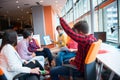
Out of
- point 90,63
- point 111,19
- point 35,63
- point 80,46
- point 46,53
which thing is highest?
point 111,19

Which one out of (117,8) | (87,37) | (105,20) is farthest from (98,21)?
(87,37)

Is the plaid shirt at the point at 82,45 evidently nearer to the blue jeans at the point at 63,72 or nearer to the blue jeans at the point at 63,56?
the blue jeans at the point at 63,72

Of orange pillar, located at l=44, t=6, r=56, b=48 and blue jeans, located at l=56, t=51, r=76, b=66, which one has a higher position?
orange pillar, located at l=44, t=6, r=56, b=48

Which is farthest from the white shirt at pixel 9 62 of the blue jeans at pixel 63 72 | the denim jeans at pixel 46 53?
the denim jeans at pixel 46 53

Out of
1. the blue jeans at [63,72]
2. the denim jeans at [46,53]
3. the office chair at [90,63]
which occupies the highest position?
the office chair at [90,63]

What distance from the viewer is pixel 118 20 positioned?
4.47 metres

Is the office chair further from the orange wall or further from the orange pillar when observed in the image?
the orange wall

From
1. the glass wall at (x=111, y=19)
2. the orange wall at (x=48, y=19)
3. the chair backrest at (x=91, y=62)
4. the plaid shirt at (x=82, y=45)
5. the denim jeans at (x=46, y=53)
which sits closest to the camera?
the chair backrest at (x=91, y=62)

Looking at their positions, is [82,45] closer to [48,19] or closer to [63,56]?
[63,56]

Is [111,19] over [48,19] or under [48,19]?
under

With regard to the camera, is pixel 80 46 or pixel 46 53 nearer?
pixel 80 46

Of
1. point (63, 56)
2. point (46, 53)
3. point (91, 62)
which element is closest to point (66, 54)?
point (63, 56)

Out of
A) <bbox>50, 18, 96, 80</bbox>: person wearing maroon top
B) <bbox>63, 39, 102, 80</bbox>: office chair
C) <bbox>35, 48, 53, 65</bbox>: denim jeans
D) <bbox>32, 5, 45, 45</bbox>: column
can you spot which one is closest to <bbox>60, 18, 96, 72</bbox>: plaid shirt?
<bbox>50, 18, 96, 80</bbox>: person wearing maroon top

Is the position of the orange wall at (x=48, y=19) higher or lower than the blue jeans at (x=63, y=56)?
higher
